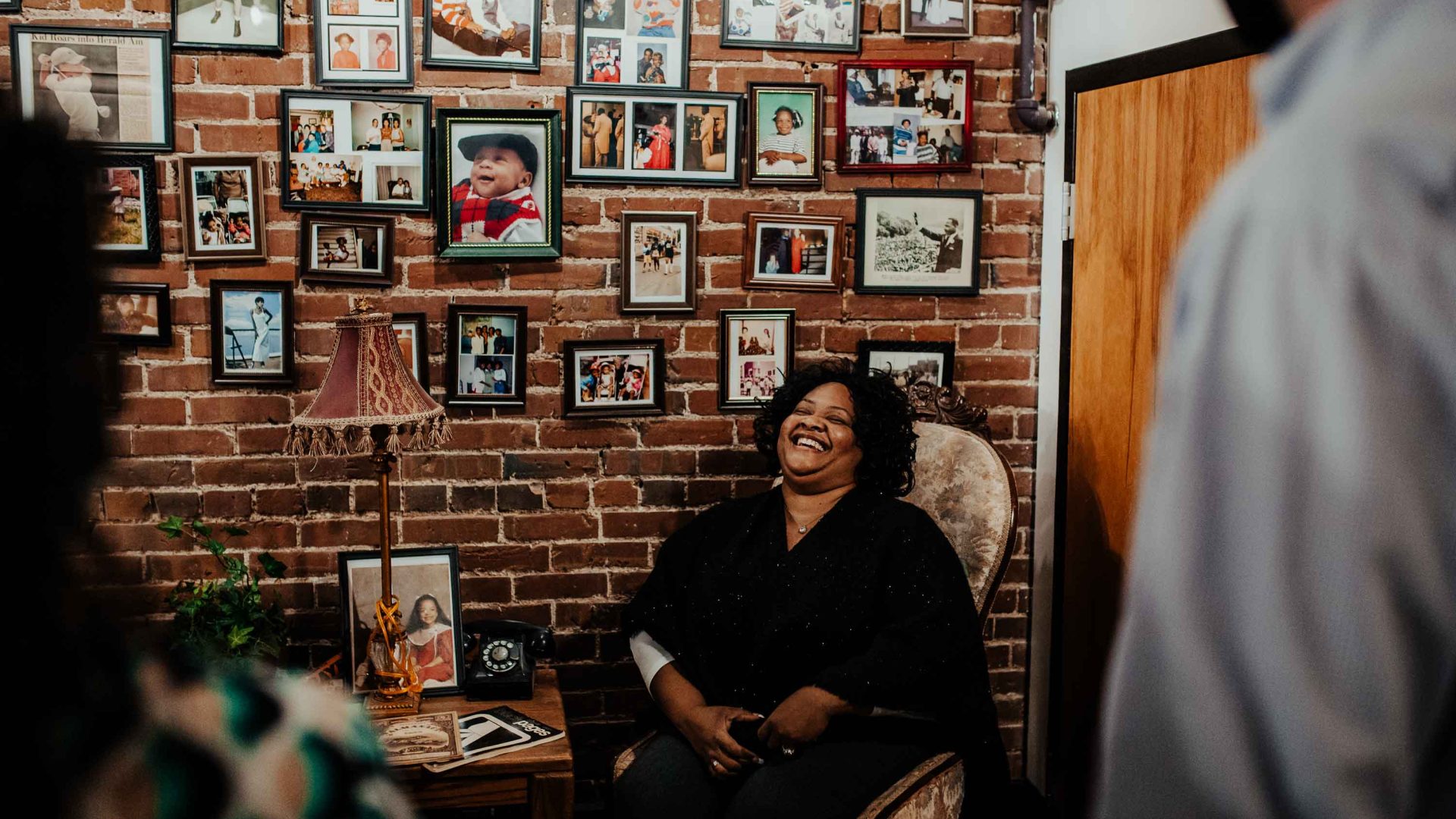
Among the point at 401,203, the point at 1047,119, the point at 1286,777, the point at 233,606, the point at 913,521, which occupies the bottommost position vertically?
the point at 233,606

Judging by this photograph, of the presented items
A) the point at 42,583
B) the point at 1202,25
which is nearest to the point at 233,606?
the point at 42,583

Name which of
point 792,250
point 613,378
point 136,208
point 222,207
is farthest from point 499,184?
point 136,208

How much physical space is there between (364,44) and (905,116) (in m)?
1.46

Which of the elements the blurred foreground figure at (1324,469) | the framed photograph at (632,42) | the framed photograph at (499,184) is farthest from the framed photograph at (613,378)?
the blurred foreground figure at (1324,469)

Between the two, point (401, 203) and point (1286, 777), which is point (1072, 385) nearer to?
point (401, 203)

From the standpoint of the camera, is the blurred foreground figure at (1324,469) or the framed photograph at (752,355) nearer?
the blurred foreground figure at (1324,469)

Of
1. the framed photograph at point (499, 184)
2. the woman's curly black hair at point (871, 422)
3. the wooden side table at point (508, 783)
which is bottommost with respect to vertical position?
the wooden side table at point (508, 783)

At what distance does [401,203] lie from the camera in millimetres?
2652

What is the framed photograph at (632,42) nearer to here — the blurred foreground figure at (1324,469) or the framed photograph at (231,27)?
the framed photograph at (231,27)

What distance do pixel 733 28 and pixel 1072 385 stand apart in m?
1.34

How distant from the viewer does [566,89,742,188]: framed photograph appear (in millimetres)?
2703

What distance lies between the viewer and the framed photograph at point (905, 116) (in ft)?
9.19

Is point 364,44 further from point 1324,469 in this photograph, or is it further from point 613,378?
point 1324,469

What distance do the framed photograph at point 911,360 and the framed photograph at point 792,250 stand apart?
0.79 ft
